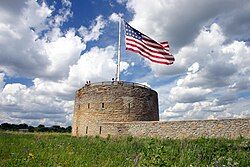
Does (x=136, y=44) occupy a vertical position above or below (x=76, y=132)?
above

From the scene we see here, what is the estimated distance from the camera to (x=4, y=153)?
8797 mm

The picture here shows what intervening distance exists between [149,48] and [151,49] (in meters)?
0.18

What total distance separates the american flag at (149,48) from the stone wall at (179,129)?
488 cm

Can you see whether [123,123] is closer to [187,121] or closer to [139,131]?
[139,131]

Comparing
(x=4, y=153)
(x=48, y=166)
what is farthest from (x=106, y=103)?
(x=48, y=166)

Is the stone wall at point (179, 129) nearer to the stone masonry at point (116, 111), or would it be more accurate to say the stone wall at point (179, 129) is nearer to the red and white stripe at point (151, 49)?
the stone masonry at point (116, 111)

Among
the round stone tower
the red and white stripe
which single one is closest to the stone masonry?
the round stone tower

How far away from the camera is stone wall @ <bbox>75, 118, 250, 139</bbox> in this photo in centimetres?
1999

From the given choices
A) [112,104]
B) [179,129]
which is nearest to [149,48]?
[179,129]

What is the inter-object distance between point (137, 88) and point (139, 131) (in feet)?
17.6

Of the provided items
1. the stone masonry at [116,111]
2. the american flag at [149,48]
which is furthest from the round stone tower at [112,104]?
the american flag at [149,48]

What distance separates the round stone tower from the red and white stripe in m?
8.23

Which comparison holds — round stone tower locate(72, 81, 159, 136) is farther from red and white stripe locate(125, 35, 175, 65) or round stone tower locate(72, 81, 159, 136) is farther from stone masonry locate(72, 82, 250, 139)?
red and white stripe locate(125, 35, 175, 65)

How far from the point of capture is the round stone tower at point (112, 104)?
29234 millimetres
